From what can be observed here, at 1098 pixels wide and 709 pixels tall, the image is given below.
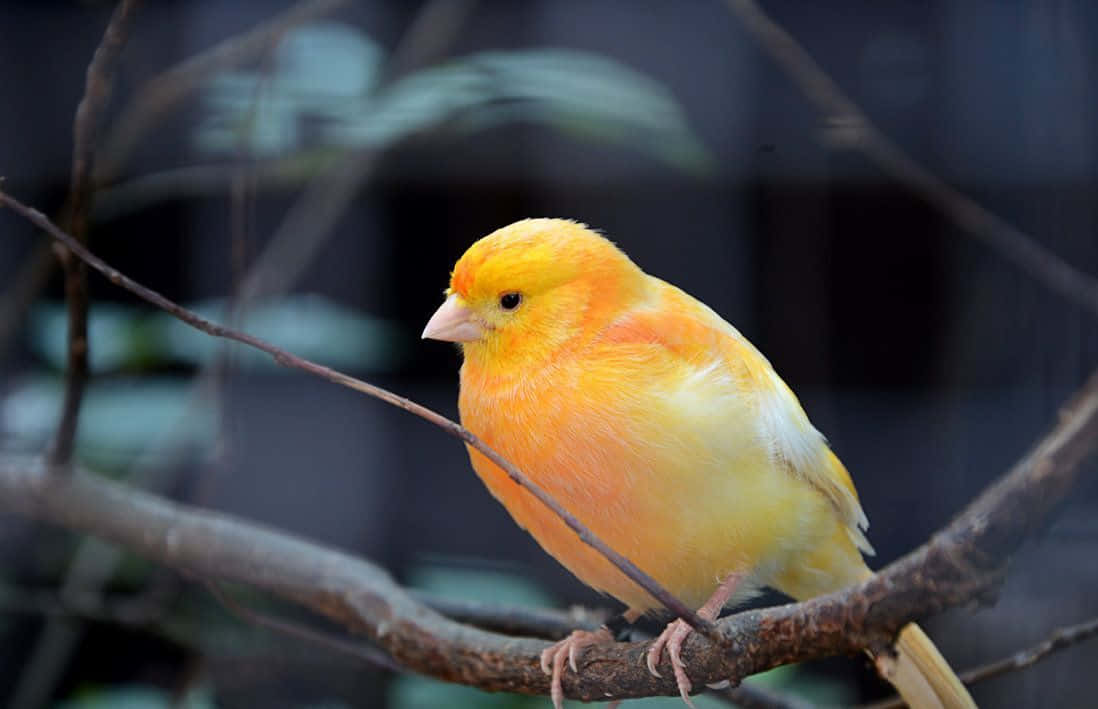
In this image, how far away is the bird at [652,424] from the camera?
57cm

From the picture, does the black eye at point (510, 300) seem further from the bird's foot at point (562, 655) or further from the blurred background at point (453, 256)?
the bird's foot at point (562, 655)

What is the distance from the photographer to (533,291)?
0.58m

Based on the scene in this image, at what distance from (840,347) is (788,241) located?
0.07 m

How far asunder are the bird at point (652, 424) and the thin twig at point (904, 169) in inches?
7.2

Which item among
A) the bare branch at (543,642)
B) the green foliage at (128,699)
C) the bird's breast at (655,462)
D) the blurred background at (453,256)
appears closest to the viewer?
the bare branch at (543,642)

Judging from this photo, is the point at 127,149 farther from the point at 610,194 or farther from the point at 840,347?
the point at 840,347

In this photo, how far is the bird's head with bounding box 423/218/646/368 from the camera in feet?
1.89

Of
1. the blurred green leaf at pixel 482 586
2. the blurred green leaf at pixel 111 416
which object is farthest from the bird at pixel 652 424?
the blurred green leaf at pixel 111 416

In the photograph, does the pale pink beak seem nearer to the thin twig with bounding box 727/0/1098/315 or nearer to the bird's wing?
the bird's wing

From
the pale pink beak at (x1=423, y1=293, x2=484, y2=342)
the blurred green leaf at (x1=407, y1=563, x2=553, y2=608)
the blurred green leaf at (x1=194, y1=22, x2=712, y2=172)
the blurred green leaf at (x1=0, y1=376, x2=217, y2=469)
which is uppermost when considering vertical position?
the blurred green leaf at (x1=194, y1=22, x2=712, y2=172)

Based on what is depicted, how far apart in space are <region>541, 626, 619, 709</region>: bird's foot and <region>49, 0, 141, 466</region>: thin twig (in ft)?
1.30

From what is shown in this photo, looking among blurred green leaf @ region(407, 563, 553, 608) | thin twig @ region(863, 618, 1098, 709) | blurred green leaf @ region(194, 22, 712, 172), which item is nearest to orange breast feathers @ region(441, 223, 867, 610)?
thin twig @ region(863, 618, 1098, 709)

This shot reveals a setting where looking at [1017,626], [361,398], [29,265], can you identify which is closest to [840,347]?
[1017,626]

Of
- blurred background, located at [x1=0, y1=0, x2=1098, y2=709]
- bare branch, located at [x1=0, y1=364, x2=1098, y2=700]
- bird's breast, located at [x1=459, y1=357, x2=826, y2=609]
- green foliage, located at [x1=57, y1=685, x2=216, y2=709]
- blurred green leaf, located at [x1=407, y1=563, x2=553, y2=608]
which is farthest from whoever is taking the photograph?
green foliage, located at [x1=57, y1=685, x2=216, y2=709]
